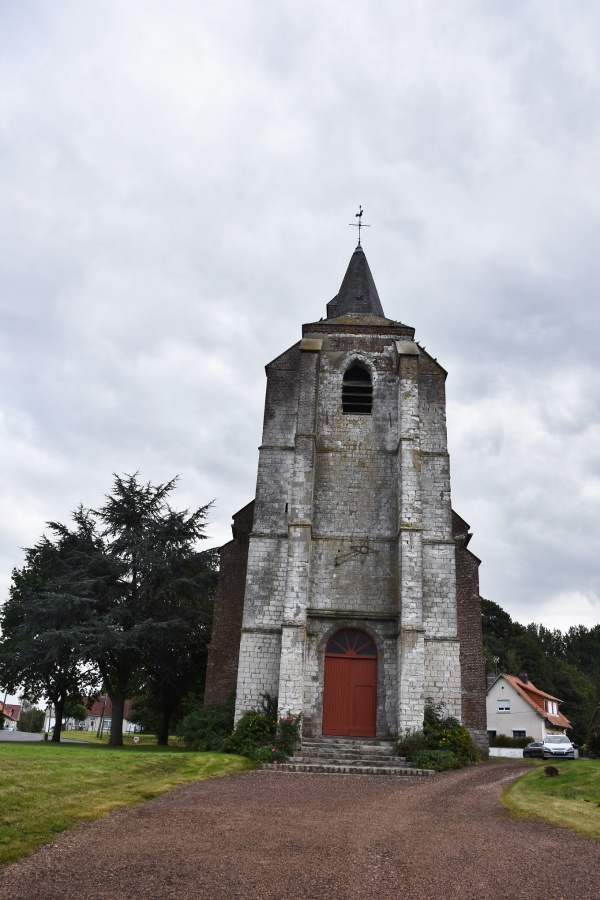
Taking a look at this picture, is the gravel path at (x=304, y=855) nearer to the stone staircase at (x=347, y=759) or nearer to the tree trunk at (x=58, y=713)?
the stone staircase at (x=347, y=759)

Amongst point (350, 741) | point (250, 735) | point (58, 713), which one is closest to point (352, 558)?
point (350, 741)

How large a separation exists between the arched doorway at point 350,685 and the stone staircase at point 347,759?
50 centimetres

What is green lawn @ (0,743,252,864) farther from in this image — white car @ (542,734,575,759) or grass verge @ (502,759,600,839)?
white car @ (542,734,575,759)

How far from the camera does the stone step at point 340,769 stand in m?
14.2

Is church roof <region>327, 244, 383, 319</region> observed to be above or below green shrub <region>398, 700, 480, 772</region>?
above

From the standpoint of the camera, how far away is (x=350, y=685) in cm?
1794

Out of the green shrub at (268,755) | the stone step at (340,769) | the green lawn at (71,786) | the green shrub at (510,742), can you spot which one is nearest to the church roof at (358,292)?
the green shrub at (268,755)

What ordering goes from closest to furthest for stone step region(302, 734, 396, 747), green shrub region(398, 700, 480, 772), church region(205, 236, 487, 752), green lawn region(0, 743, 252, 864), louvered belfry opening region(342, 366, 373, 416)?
green lawn region(0, 743, 252, 864) < green shrub region(398, 700, 480, 772) < stone step region(302, 734, 396, 747) < church region(205, 236, 487, 752) < louvered belfry opening region(342, 366, 373, 416)

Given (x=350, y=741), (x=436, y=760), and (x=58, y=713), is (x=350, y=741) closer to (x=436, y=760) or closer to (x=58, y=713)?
(x=436, y=760)

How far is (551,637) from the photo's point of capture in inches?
3054

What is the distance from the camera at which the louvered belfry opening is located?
2111cm

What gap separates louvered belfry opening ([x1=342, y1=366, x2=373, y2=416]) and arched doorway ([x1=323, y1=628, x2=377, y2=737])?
657 cm

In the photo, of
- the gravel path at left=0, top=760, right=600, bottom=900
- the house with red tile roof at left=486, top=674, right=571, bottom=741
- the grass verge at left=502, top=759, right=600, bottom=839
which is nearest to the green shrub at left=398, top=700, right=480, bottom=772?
the grass verge at left=502, top=759, right=600, bottom=839

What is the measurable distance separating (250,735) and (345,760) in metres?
2.41
